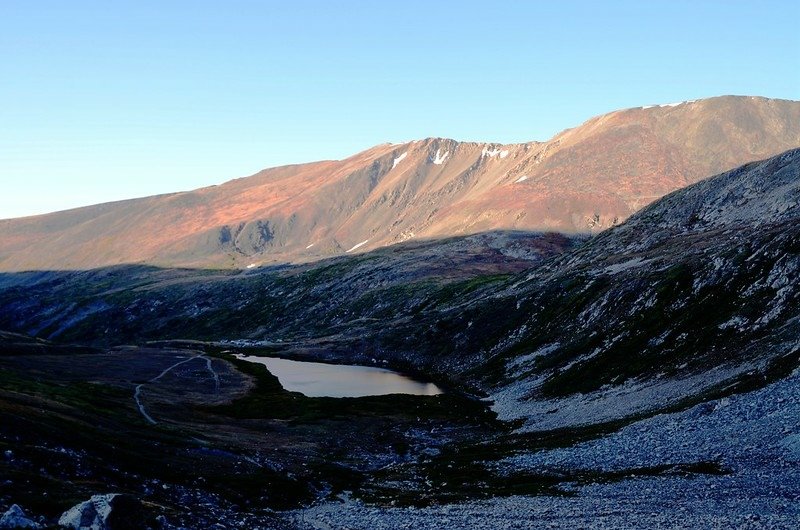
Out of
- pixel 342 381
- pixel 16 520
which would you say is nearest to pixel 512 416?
pixel 342 381

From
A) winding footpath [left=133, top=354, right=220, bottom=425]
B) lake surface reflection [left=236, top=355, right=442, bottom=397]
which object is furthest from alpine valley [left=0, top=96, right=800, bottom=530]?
lake surface reflection [left=236, top=355, right=442, bottom=397]

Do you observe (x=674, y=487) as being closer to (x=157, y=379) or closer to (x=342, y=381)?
(x=342, y=381)

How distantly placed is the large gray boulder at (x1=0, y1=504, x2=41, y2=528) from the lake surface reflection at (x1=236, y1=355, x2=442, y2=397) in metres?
101

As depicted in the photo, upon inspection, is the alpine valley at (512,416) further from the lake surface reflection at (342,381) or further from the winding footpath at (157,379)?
the lake surface reflection at (342,381)

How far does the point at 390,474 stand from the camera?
75500mm

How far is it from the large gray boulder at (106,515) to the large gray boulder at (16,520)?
185 centimetres

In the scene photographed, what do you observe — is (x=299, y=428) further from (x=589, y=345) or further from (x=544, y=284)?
(x=544, y=284)

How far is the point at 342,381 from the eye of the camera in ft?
522

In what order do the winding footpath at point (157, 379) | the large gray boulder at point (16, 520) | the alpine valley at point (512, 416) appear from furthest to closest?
the winding footpath at point (157, 379) → the alpine valley at point (512, 416) → the large gray boulder at point (16, 520)

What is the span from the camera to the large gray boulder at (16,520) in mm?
36778

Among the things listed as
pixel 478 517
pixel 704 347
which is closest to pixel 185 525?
pixel 478 517

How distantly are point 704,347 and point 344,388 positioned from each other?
73.6 metres

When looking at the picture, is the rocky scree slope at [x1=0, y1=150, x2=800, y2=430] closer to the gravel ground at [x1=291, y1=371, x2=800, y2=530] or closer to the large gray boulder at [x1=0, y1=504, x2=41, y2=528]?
the gravel ground at [x1=291, y1=371, x2=800, y2=530]

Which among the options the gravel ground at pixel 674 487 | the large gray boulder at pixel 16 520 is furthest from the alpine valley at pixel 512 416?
the gravel ground at pixel 674 487
